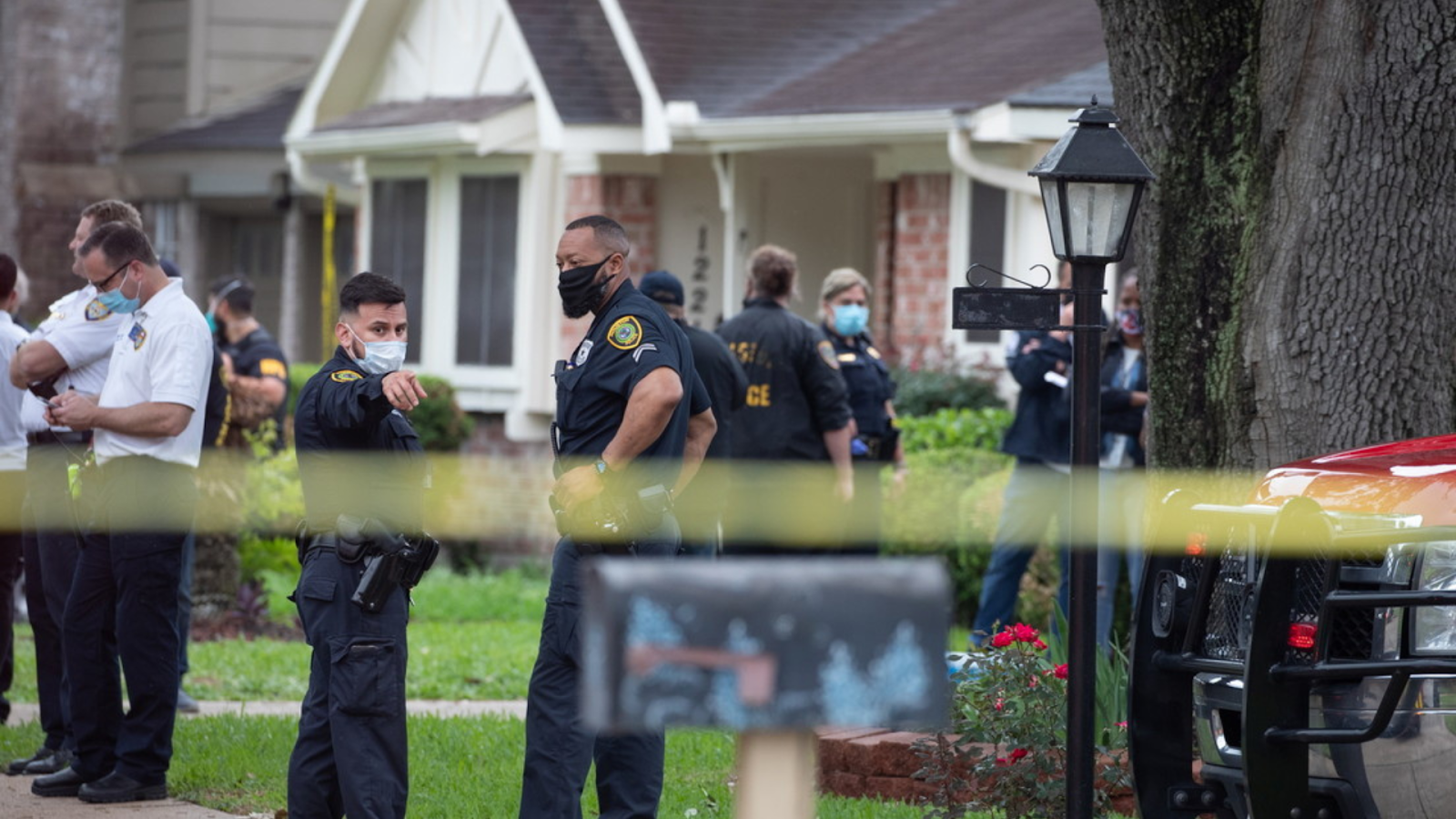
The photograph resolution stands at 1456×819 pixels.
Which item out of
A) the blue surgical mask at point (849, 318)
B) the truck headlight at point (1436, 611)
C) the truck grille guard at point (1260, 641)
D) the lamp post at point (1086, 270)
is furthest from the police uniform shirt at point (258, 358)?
the truck headlight at point (1436, 611)

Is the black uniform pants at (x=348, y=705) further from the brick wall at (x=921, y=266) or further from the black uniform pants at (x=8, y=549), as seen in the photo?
the brick wall at (x=921, y=266)

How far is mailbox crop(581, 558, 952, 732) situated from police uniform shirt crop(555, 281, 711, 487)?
266 centimetres

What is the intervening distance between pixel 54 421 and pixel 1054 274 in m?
6.93

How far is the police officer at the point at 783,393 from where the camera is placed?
9.94 m

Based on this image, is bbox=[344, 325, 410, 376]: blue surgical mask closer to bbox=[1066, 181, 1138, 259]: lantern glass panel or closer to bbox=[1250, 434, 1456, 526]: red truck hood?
bbox=[1066, 181, 1138, 259]: lantern glass panel

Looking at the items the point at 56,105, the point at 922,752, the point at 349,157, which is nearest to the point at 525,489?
the point at 349,157

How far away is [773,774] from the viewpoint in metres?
3.40

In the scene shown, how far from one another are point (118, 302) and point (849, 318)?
13.7ft

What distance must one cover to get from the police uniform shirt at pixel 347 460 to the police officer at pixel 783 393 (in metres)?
4.03

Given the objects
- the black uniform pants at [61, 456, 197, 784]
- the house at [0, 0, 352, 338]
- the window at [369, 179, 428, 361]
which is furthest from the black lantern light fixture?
the house at [0, 0, 352, 338]

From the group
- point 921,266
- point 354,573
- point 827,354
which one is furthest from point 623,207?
point 354,573

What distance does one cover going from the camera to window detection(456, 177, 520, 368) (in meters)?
16.3

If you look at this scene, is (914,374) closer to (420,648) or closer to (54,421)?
(420,648)

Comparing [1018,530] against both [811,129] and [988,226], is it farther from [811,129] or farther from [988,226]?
[811,129]
